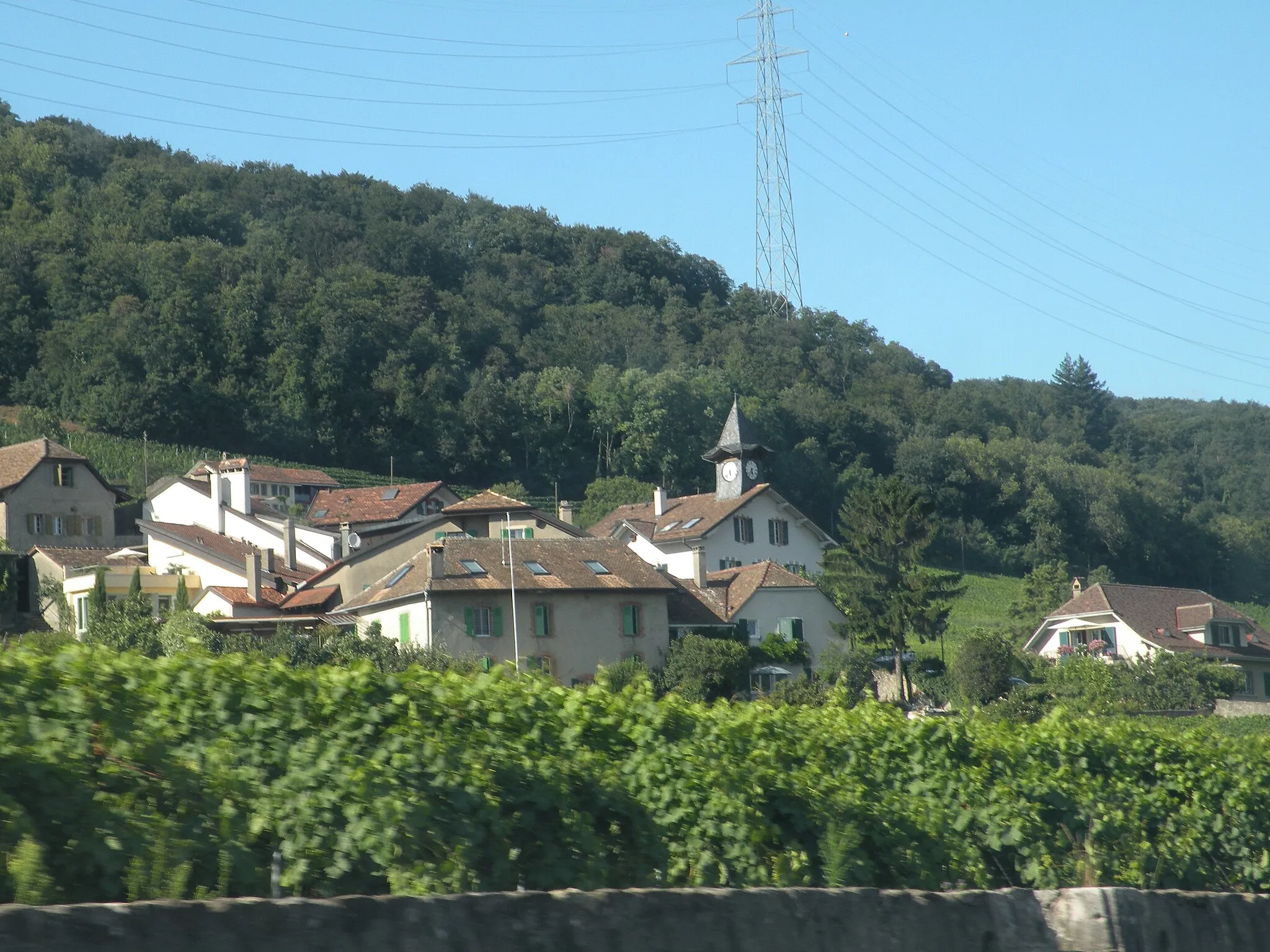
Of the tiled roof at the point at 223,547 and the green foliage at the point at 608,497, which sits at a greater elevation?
the green foliage at the point at 608,497

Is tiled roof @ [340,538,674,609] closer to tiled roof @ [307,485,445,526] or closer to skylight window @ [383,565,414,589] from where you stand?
skylight window @ [383,565,414,589]

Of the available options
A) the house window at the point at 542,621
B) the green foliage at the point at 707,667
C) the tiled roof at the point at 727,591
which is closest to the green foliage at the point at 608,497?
the tiled roof at the point at 727,591

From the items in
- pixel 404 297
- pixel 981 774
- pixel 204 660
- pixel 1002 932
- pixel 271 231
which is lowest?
pixel 1002 932

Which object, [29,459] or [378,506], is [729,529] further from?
[29,459]

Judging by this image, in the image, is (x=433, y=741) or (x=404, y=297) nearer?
(x=433, y=741)

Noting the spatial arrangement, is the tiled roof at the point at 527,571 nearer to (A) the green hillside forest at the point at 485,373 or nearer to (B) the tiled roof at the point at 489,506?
(B) the tiled roof at the point at 489,506

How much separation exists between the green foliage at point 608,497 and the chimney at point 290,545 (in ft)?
101

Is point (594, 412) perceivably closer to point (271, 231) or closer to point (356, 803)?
point (271, 231)

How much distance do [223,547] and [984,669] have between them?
32.8 m

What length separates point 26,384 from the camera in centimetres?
10081

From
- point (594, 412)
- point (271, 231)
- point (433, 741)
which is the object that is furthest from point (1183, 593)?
point (271, 231)

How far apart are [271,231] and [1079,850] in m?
129

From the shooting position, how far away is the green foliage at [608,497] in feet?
316

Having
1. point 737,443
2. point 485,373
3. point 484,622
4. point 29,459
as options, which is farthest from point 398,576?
point 485,373
